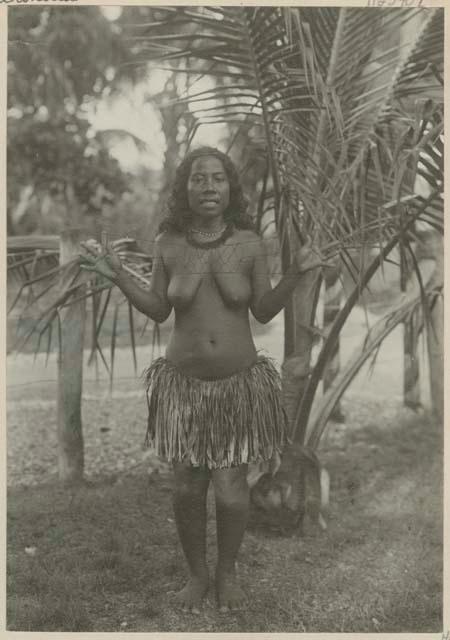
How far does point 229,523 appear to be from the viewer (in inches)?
80.9

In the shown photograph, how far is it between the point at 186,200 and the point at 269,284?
37 centimetres

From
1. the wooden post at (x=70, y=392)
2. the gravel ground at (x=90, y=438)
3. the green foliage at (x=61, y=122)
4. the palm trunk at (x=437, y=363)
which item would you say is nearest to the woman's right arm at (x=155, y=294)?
the wooden post at (x=70, y=392)

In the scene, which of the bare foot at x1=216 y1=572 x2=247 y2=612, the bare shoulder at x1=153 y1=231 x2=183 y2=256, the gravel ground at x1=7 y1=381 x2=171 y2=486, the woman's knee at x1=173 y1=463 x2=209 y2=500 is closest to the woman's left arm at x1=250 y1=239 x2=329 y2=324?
the bare shoulder at x1=153 y1=231 x2=183 y2=256

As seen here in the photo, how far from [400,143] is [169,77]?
1121 millimetres

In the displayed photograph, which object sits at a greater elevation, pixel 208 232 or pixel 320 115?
pixel 320 115

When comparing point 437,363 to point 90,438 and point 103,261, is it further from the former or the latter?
point 103,261

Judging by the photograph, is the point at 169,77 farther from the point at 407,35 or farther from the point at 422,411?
the point at 422,411

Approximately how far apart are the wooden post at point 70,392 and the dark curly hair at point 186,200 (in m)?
1.10

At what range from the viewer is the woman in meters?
1.98

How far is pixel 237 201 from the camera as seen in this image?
2.07 metres

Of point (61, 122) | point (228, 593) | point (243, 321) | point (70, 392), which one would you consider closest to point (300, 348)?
point (243, 321)

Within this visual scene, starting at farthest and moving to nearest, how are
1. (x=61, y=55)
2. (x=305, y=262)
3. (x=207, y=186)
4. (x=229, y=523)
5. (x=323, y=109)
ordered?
(x=61, y=55) < (x=323, y=109) < (x=229, y=523) < (x=207, y=186) < (x=305, y=262)

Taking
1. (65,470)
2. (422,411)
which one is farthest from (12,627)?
(422,411)

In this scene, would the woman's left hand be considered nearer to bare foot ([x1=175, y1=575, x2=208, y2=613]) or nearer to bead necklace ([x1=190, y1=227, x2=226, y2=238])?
bead necklace ([x1=190, y1=227, x2=226, y2=238])
